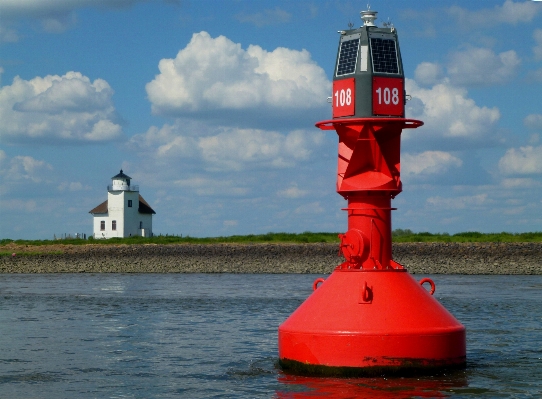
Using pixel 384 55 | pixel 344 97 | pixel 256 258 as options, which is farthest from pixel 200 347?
pixel 256 258

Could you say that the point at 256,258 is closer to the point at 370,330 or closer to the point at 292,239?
the point at 292,239

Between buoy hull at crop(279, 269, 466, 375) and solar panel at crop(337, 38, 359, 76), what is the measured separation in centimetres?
283

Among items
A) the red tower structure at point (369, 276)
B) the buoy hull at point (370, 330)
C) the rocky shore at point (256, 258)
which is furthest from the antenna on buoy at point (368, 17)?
the rocky shore at point (256, 258)

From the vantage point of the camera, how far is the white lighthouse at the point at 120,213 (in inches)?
3068

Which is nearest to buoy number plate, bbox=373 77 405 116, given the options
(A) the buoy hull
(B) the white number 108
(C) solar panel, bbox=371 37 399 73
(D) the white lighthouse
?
(B) the white number 108

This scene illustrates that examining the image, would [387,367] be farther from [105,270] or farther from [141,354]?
[105,270]

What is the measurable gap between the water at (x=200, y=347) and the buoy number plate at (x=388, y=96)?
366cm

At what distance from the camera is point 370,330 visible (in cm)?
1095

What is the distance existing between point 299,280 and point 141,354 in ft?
91.1

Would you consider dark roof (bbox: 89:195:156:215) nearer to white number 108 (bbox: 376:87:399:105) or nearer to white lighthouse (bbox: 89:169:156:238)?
white lighthouse (bbox: 89:169:156:238)

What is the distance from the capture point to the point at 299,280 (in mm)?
43531

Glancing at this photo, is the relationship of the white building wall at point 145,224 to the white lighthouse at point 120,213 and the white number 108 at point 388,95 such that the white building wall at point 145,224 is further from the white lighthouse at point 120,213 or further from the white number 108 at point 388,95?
the white number 108 at point 388,95

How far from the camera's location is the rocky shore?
50.8 m

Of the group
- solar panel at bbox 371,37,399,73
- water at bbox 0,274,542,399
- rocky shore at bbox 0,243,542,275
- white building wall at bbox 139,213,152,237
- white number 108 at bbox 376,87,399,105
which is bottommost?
water at bbox 0,274,542,399
